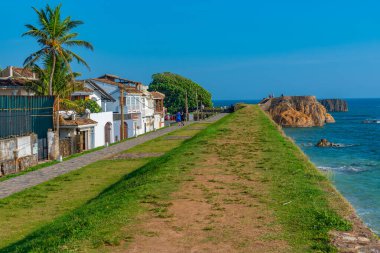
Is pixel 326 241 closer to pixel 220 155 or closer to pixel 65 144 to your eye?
pixel 220 155

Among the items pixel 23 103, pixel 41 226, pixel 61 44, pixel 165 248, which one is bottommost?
pixel 41 226

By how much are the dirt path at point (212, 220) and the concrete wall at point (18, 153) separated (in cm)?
1185

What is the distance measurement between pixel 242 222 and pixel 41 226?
560 centimetres

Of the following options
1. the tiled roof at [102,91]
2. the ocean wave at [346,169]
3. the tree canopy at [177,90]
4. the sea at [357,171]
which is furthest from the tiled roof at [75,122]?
the tree canopy at [177,90]

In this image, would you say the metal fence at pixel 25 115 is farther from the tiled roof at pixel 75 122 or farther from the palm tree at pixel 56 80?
the palm tree at pixel 56 80

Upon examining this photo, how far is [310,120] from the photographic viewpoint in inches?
4114

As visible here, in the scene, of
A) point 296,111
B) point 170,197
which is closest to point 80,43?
point 170,197

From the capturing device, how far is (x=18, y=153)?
75.6 ft

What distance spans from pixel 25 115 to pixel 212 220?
19.4m

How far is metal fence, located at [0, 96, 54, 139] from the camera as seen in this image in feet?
75.6

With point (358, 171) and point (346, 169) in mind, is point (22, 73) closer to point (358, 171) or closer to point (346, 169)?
point (346, 169)

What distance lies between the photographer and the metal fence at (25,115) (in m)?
23.0

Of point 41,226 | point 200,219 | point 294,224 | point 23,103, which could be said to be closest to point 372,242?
point 294,224

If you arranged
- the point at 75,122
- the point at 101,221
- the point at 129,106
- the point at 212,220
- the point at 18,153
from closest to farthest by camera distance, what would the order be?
1. the point at 212,220
2. the point at 101,221
3. the point at 18,153
4. the point at 75,122
5. the point at 129,106
